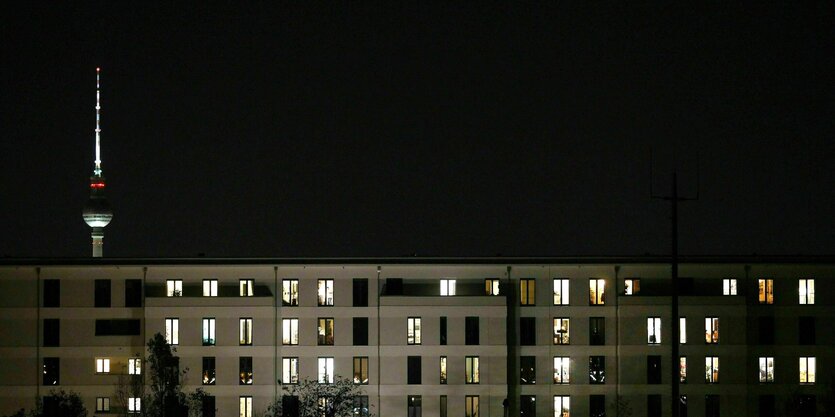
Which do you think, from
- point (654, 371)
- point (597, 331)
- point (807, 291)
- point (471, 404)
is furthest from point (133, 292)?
point (807, 291)

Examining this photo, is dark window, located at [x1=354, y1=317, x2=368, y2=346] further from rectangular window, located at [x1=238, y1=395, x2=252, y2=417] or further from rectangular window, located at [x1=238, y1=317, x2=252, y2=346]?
rectangular window, located at [x1=238, y1=395, x2=252, y2=417]

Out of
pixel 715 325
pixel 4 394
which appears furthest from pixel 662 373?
pixel 4 394

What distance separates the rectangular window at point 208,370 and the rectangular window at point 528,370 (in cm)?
1647

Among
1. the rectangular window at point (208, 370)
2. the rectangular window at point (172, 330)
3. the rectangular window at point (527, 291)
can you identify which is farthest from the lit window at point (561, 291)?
the rectangular window at point (172, 330)

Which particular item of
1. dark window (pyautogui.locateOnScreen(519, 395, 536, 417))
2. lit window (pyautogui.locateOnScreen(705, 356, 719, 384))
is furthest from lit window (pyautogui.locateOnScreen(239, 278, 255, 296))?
lit window (pyautogui.locateOnScreen(705, 356, 719, 384))

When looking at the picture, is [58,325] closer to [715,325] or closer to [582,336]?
[582,336]

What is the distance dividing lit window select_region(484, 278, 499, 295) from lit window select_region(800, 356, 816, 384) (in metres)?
17.1

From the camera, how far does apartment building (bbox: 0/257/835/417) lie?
62969mm

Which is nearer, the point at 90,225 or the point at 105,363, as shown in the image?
the point at 105,363

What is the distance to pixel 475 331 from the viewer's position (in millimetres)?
63062

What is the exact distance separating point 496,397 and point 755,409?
14.2 meters

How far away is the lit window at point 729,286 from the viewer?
2547 inches

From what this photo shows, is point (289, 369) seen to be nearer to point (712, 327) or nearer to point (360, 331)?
point (360, 331)

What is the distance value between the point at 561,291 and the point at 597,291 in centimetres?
194
